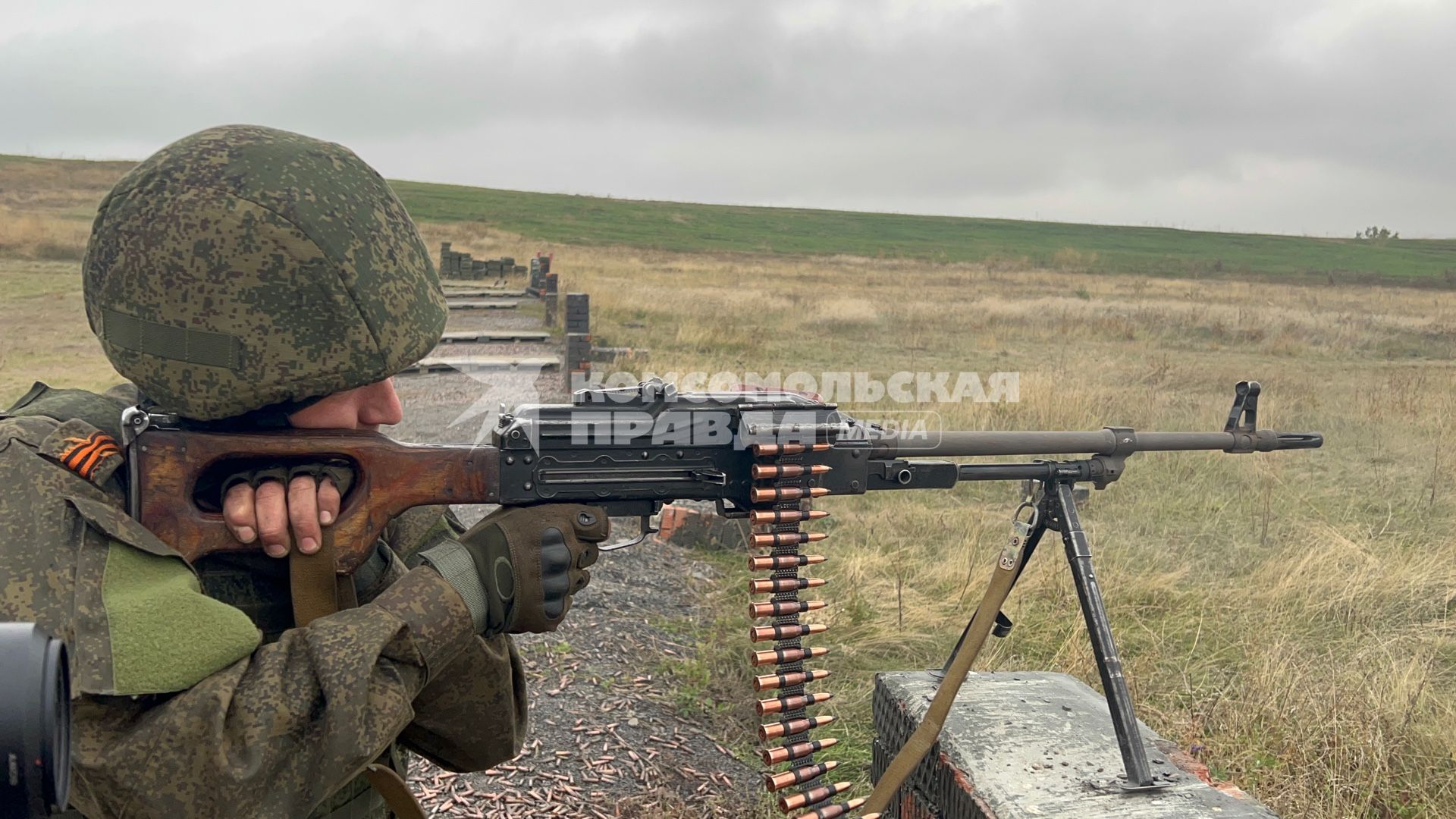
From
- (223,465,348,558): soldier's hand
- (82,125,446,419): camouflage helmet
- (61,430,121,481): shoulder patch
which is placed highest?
(82,125,446,419): camouflage helmet

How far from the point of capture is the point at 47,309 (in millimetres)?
Answer: 19688

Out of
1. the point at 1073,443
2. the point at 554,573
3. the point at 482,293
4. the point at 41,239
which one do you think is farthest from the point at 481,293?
the point at 554,573

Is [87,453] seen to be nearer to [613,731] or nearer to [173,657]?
[173,657]

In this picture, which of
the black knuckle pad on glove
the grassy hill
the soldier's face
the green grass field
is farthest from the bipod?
the green grass field

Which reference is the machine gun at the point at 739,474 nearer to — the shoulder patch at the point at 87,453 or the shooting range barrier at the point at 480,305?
the shoulder patch at the point at 87,453

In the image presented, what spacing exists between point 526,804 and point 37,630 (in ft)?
11.8

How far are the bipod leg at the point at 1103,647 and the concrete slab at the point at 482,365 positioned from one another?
1249 cm

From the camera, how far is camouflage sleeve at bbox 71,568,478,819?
174 centimetres

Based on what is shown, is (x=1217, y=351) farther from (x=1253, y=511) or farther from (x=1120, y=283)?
(x=1120, y=283)

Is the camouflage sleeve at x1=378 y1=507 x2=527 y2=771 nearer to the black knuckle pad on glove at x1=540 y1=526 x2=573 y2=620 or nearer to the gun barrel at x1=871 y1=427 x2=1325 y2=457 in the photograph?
the black knuckle pad on glove at x1=540 y1=526 x2=573 y2=620

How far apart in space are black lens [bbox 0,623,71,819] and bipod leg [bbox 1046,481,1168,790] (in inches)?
123

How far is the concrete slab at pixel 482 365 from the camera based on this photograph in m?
15.1

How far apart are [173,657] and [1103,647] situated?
299 cm

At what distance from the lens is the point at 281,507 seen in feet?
7.50
